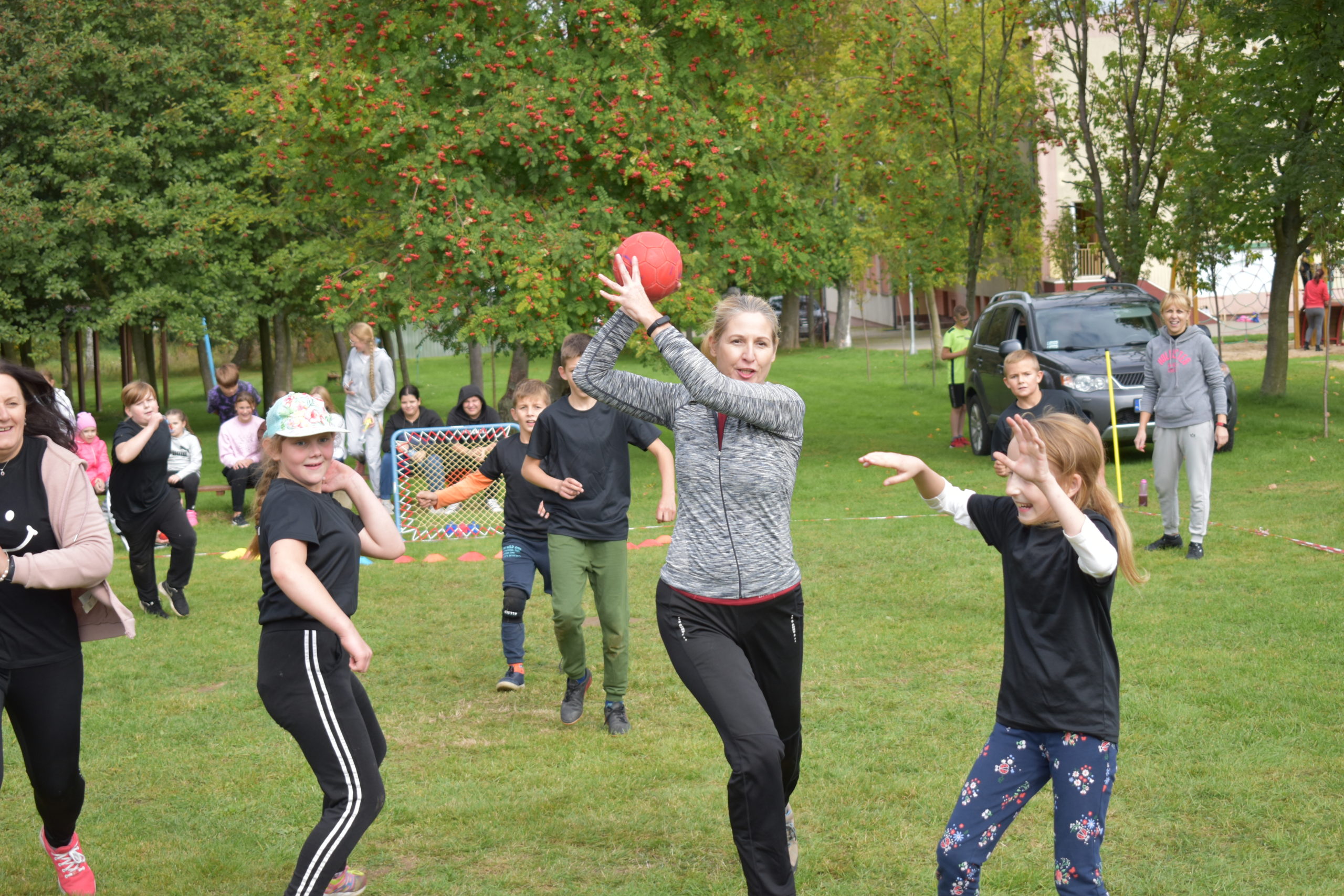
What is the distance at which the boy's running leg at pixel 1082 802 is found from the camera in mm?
3678

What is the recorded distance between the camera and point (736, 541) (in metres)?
4.25

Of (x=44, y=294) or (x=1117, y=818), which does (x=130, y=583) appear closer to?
(x=1117, y=818)

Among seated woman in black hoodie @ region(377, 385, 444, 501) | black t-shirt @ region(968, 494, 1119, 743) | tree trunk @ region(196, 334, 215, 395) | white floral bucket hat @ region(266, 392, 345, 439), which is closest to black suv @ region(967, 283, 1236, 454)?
seated woman in black hoodie @ region(377, 385, 444, 501)

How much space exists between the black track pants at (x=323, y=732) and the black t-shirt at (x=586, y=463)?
268cm

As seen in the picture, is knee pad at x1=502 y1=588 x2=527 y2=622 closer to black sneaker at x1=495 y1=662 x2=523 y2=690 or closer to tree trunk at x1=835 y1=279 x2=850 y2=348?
black sneaker at x1=495 y1=662 x2=523 y2=690

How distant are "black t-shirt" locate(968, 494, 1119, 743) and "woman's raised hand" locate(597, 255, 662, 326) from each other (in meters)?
1.32

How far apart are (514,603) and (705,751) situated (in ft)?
5.66

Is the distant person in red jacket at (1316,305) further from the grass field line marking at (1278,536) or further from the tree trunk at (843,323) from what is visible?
the tree trunk at (843,323)

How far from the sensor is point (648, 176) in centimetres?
1700

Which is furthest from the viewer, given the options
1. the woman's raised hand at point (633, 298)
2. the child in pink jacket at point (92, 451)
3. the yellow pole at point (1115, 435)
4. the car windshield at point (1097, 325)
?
the car windshield at point (1097, 325)

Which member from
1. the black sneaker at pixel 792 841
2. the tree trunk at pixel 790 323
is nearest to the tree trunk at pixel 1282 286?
the black sneaker at pixel 792 841

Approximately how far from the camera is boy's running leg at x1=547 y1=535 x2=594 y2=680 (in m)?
6.77

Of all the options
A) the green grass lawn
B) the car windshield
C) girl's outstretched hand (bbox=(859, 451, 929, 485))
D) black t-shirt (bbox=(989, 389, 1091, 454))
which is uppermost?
the car windshield

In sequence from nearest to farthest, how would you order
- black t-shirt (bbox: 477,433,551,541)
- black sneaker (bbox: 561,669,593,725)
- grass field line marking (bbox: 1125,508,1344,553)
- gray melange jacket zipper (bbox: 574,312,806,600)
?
gray melange jacket zipper (bbox: 574,312,806,600), black sneaker (bbox: 561,669,593,725), black t-shirt (bbox: 477,433,551,541), grass field line marking (bbox: 1125,508,1344,553)
